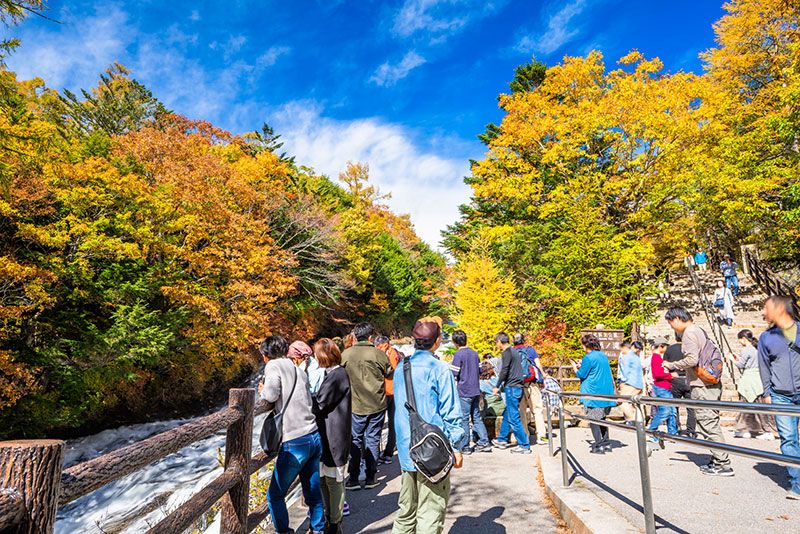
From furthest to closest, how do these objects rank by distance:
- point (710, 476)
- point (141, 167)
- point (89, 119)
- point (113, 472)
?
point (89, 119) → point (141, 167) → point (710, 476) → point (113, 472)

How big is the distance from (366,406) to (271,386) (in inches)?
76.9

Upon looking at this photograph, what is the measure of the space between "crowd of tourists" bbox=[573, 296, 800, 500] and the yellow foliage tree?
9.39 metres

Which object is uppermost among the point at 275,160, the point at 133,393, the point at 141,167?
the point at 275,160

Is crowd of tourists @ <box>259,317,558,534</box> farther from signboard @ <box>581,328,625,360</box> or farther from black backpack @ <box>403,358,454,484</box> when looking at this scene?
signboard @ <box>581,328,625,360</box>

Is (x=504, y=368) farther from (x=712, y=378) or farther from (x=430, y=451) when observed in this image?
(x=430, y=451)

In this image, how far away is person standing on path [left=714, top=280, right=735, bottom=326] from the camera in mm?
14492

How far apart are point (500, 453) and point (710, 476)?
3.20m

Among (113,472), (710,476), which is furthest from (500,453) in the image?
(113,472)

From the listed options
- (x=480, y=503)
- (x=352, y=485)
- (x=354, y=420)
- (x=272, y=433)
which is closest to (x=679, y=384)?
(x=480, y=503)

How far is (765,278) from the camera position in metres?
18.1

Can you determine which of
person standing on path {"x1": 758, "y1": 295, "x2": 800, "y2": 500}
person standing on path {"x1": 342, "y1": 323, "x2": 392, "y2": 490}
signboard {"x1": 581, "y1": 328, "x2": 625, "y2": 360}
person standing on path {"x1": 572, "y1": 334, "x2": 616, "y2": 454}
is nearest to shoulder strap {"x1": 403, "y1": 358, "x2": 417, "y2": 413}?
person standing on path {"x1": 342, "y1": 323, "x2": 392, "y2": 490}

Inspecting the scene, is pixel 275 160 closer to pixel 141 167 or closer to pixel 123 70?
pixel 141 167

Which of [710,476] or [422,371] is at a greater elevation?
[422,371]

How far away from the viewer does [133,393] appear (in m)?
16.4
